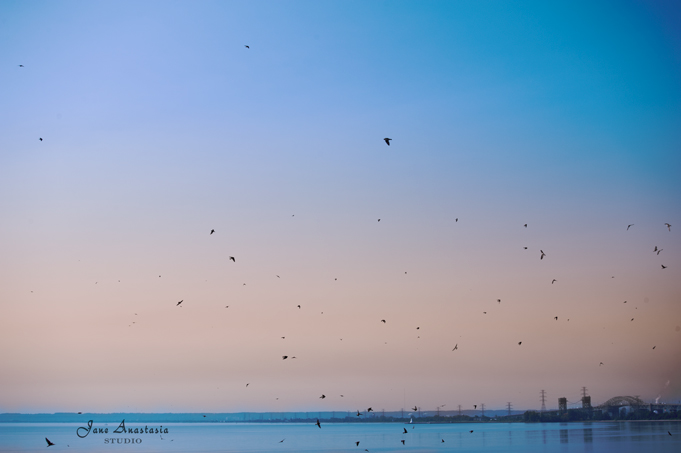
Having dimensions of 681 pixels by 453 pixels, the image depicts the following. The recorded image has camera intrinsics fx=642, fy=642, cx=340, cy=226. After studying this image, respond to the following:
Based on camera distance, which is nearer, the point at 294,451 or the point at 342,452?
the point at 342,452

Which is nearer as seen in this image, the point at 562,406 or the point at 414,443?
the point at 414,443

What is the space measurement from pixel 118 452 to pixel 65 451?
698 cm

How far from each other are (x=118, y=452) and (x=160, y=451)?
4.58m

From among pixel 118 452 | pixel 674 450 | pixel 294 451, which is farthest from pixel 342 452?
pixel 674 450

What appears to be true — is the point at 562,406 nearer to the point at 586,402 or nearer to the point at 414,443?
the point at 586,402

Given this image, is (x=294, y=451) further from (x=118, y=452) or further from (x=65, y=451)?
(x=65, y=451)

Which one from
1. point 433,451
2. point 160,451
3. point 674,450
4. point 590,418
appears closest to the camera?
point 674,450

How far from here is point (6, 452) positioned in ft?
226

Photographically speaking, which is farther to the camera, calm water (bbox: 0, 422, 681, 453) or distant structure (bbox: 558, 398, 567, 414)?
distant structure (bbox: 558, 398, 567, 414)

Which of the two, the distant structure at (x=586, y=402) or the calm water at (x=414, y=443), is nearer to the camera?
the calm water at (x=414, y=443)

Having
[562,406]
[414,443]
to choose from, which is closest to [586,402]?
[562,406]

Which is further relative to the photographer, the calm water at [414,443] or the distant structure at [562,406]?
the distant structure at [562,406]

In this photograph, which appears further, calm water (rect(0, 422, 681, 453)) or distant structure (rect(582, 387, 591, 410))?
distant structure (rect(582, 387, 591, 410))

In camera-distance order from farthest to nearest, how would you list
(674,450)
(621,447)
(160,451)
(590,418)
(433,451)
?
1. (590,418)
2. (160,451)
3. (433,451)
4. (621,447)
5. (674,450)
